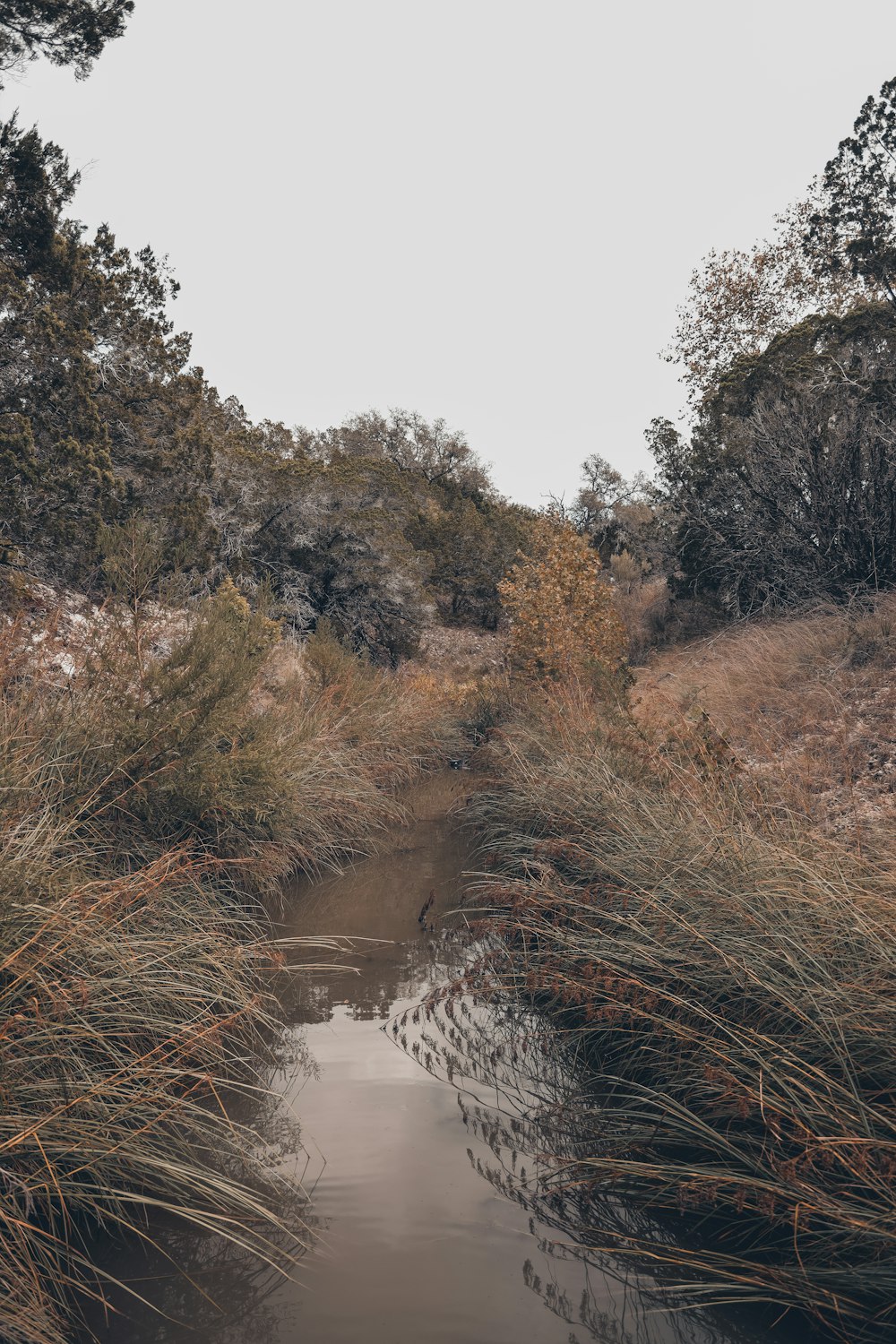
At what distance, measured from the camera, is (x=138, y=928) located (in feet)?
11.6

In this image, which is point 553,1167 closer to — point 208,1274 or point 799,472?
point 208,1274

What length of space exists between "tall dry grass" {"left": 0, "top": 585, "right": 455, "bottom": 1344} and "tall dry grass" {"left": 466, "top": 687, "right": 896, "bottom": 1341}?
1.30 meters

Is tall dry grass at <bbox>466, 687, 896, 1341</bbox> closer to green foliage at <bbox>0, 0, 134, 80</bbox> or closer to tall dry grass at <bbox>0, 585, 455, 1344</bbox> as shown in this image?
tall dry grass at <bbox>0, 585, 455, 1344</bbox>

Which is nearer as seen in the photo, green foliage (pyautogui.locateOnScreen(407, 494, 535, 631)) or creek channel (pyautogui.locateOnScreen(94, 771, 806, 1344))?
creek channel (pyautogui.locateOnScreen(94, 771, 806, 1344))

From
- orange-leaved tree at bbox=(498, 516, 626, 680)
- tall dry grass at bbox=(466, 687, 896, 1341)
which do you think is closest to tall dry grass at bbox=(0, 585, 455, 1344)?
tall dry grass at bbox=(466, 687, 896, 1341)

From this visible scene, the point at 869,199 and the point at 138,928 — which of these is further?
the point at 869,199

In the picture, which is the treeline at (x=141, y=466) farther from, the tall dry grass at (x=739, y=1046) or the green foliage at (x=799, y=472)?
the green foliage at (x=799, y=472)

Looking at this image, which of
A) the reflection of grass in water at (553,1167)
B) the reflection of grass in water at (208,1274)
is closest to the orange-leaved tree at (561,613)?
the reflection of grass in water at (553,1167)

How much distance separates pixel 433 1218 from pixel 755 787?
3485 millimetres

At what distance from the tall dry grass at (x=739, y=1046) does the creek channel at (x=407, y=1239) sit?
0.18 metres

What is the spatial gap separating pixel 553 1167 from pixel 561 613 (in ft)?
34.9

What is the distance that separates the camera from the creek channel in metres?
2.19

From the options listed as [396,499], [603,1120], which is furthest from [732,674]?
[396,499]

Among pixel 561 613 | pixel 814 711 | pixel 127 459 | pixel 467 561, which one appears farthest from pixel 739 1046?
pixel 467 561
